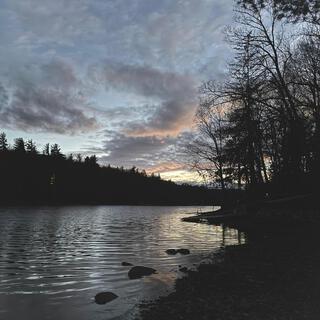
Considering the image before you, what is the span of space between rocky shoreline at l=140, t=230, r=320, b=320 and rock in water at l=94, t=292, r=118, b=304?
5.08 ft

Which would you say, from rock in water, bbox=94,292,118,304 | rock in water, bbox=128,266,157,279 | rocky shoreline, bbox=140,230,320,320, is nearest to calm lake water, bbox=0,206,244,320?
rock in water, bbox=94,292,118,304

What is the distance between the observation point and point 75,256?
24.7 m

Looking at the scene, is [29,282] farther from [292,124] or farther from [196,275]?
[292,124]

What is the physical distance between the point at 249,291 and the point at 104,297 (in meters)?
4.50

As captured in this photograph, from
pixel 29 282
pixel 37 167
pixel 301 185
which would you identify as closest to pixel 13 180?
pixel 37 167

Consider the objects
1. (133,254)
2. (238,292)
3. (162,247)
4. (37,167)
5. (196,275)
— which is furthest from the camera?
(37,167)

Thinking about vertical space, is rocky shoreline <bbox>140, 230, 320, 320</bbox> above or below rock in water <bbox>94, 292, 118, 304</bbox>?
above

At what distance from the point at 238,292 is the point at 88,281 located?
6789 mm

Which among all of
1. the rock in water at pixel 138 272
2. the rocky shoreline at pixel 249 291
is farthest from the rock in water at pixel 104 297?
the rock in water at pixel 138 272

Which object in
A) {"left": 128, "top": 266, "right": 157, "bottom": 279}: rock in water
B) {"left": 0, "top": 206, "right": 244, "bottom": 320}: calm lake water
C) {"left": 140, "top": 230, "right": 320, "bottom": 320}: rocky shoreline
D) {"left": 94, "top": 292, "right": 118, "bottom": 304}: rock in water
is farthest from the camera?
{"left": 128, "top": 266, "right": 157, "bottom": 279}: rock in water

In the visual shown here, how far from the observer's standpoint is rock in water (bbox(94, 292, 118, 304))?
13777mm

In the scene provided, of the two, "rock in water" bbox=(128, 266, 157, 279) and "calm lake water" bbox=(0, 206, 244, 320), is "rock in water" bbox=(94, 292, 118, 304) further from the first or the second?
"rock in water" bbox=(128, 266, 157, 279)

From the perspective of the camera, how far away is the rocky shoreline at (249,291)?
10.5 metres

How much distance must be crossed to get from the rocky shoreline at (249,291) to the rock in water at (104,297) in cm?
155
